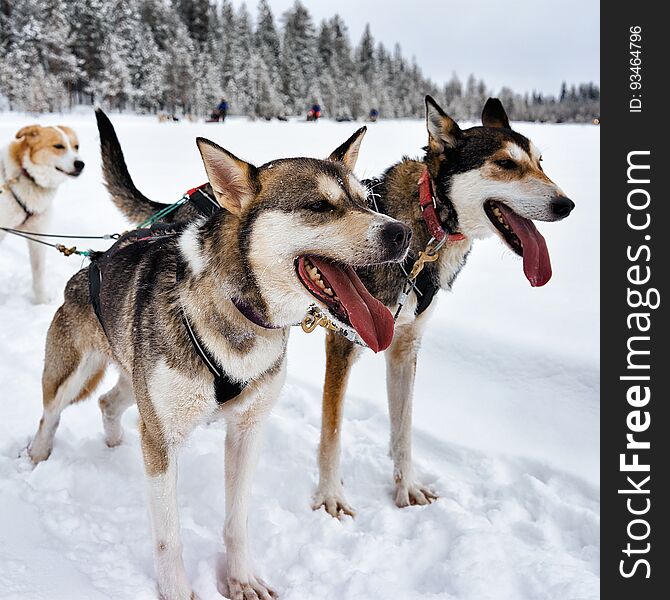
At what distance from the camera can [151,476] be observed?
2131mm

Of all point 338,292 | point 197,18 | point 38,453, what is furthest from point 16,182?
point 197,18

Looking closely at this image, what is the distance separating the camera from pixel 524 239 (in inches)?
107

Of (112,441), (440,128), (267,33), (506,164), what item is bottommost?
(112,441)

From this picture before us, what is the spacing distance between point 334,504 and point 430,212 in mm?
1597

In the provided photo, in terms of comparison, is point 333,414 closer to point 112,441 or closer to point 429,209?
point 429,209

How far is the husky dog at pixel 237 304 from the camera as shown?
1.88 m

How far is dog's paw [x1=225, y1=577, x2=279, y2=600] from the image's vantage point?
90.8 inches

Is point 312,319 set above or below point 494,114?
below

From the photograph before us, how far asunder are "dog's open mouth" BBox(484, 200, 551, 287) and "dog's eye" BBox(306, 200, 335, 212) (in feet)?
3.72

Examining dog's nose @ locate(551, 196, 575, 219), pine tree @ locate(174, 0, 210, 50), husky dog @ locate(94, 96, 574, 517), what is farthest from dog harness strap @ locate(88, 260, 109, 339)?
pine tree @ locate(174, 0, 210, 50)

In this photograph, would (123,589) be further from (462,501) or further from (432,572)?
(462,501)

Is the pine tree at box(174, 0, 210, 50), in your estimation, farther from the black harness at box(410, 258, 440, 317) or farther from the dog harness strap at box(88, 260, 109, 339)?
the black harness at box(410, 258, 440, 317)

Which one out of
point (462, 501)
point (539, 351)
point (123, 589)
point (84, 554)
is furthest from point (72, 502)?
point (539, 351)

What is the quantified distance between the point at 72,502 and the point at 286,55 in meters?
55.7
